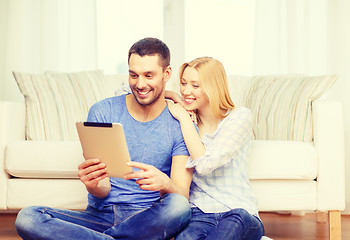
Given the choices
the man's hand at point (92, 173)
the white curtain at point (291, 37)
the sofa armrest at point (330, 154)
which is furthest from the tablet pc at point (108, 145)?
the white curtain at point (291, 37)

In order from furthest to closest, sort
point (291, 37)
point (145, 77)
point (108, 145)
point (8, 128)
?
point (291, 37), point (8, 128), point (145, 77), point (108, 145)

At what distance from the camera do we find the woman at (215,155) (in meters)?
1.65

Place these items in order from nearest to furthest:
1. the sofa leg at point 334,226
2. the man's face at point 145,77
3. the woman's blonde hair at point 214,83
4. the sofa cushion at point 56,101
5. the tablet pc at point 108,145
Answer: the tablet pc at point 108,145
the man's face at point 145,77
the woman's blonde hair at point 214,83
the sofa leg at point 334,226
the sofa cushion at point 56,101

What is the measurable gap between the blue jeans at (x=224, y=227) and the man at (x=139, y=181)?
51mm

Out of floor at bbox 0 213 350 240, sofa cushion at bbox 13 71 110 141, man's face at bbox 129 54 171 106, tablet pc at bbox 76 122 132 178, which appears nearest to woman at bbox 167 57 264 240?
man's face at bbox 129 54 171 106

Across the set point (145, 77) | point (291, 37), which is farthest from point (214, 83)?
point (291, 37)

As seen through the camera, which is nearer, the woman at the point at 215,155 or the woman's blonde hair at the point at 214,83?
the woman at the point at 215,155

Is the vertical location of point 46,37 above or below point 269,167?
above

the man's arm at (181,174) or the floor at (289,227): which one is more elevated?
the man's arm at (181,174)

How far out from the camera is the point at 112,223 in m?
1.65

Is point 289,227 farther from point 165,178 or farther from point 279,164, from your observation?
point 165,178

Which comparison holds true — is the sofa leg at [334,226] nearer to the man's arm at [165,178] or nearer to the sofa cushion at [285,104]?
the sofa cushion at [285,104]

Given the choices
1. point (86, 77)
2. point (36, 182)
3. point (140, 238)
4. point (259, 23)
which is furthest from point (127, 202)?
point (259, 23)

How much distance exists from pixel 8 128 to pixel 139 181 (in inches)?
42.0
